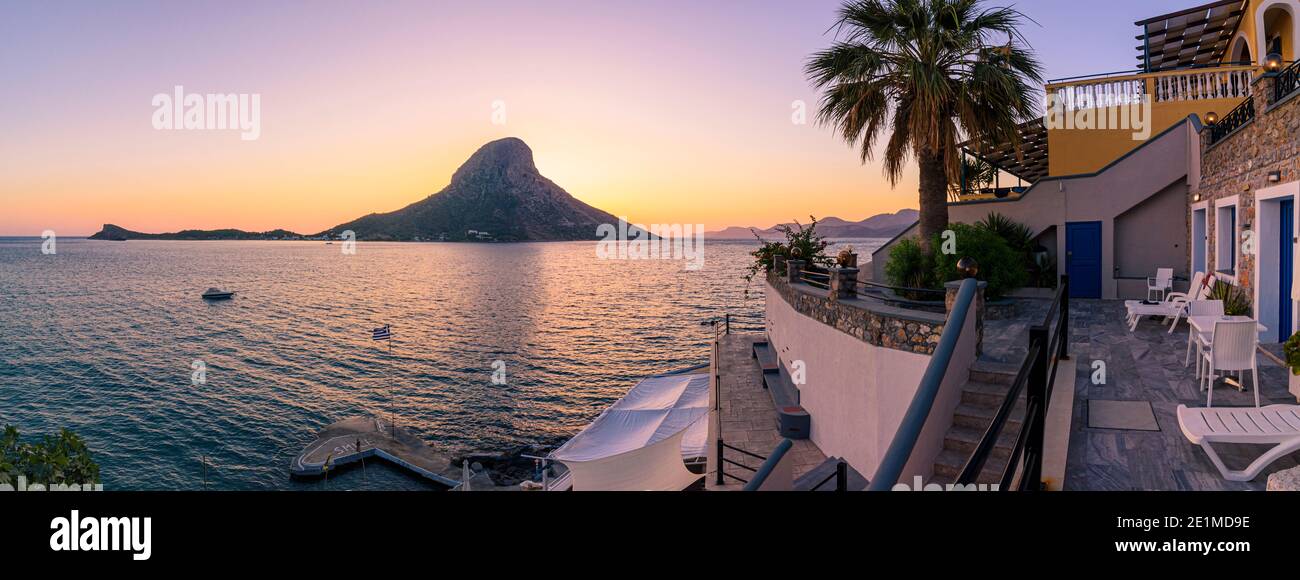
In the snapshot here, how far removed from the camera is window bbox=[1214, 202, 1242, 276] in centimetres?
1160

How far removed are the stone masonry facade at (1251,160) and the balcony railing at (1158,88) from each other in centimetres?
471

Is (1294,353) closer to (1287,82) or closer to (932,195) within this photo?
(1287,82)

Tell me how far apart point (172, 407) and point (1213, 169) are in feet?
150

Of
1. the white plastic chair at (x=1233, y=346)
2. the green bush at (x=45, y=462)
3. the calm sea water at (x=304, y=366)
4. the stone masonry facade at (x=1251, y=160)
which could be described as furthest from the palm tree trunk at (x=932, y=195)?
the calm sea water at (x=304, y=366)

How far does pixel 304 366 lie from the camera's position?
40.4m

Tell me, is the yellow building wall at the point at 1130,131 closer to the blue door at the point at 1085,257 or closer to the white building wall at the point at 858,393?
the blue door at the point at 1085,257

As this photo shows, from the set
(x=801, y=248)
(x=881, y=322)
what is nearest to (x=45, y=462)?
(x=881, y=322)

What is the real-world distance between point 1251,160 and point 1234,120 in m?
2.06

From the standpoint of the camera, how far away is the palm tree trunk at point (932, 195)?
1335cm

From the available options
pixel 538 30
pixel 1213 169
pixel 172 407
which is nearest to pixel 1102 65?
pixel 1213 169

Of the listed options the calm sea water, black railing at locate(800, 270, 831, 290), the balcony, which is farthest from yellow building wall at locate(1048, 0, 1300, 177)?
the calm sea water

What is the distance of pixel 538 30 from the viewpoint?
38.2 meters

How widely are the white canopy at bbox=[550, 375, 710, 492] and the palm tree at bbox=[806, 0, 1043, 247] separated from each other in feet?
25.8

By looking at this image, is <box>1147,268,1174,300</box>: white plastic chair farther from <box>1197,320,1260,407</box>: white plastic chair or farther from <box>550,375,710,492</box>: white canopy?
<box>550,375,710,492</box>: white canopy
